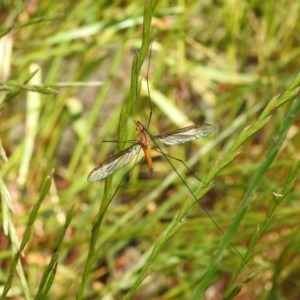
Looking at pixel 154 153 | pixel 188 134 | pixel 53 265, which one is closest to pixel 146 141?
pixel 188 134

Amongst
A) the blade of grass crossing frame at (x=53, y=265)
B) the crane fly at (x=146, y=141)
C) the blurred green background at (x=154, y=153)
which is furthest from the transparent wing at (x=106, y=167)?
the blurred green background at (x=154, y=153)

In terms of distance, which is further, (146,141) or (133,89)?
(146,141)

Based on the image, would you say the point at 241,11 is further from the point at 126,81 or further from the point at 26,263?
the point at 26,263

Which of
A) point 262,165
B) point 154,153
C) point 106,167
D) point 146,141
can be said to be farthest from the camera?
point 154,153

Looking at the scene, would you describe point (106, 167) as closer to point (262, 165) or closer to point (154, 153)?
point (262, 165)

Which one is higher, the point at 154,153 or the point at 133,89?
the point at 133,89

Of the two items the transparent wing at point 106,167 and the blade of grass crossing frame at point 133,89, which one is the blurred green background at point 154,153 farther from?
the blade of grass crossing frame at point 133,89

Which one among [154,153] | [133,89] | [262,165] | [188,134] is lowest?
[154,153]
